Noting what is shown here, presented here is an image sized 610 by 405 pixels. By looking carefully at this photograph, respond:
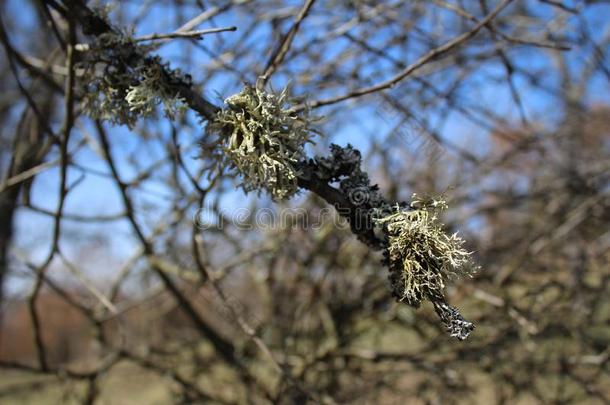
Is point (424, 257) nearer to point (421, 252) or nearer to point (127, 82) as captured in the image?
point (421, 252)

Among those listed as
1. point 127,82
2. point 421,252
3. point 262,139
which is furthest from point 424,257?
point 127,82

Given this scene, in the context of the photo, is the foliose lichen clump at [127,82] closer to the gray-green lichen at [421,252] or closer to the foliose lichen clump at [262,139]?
the foliose lichen clump at [262,139]

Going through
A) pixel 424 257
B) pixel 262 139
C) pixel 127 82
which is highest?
pixel 127 82

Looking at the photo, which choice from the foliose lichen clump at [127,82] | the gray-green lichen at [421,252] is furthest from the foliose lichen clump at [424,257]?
the foliose lichen clump at [127,82]

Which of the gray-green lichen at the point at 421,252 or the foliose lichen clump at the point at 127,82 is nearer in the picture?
the gray-green lichen at the point at 421,252

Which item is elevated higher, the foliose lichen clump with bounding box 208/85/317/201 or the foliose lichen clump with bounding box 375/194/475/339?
the foliose lichen clump with bounding box 208/85/317/201

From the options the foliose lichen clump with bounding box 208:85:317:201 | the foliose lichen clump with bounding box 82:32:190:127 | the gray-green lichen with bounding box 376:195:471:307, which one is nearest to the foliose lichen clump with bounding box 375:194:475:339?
the gray-green lichen with bounding box 376:195:471:307

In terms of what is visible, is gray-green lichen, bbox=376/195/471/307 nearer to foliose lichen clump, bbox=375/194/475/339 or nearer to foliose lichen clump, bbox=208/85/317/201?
foliose lichen clump, bbox=375/194/475/339

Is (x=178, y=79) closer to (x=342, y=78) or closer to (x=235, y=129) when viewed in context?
(x=235, y=129)
